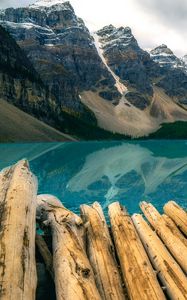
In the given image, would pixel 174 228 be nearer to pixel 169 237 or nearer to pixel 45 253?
pixel 169 237

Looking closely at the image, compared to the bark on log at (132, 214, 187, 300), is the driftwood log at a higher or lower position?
higher

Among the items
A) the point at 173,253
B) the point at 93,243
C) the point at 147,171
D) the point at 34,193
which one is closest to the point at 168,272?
the point at 173,253

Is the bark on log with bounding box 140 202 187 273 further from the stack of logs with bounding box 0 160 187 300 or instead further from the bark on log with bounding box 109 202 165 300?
the bark on log with bounding box 109 202 165 300

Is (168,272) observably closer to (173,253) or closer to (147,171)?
(173,253)

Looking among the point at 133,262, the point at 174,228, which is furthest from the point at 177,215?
the point at 133,262

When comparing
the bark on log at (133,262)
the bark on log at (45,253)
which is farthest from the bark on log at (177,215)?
the bark on log at (45,253)

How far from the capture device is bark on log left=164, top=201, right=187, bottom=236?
1120 cm

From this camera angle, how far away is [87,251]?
9047mm

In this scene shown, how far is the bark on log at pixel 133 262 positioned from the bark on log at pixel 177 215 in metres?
1.51

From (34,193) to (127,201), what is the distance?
21378 millimetres

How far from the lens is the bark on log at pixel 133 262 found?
23.2 feet

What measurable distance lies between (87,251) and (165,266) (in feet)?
5.96

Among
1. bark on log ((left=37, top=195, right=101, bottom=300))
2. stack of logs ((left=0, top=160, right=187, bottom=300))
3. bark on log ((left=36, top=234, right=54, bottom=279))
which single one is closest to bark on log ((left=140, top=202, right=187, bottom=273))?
stack of logs ((left=0, top=160, right=187, bottom=300))

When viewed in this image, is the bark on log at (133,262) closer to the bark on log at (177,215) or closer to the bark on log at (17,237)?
the bark on log at (177,215)
